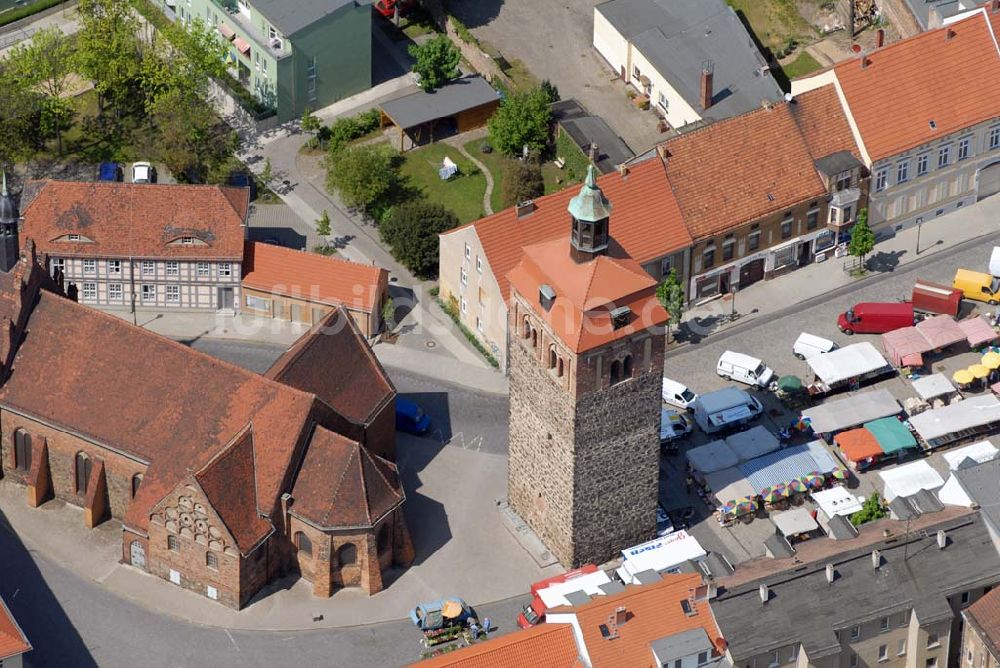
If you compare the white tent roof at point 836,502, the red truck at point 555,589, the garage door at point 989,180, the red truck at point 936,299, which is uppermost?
the garage door at point 989,180

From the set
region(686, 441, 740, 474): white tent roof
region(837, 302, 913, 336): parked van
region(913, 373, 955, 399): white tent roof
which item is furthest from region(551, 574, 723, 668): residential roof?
region(837, 302, 913, 336): parked van

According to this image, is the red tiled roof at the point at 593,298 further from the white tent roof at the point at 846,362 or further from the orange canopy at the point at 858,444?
the white tent roof at the point at 846,362

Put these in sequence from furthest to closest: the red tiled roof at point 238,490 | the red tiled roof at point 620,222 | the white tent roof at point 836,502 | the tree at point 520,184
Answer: the tree at point 520,184 < the red tiled roof at point 620,222 < the white tent roof at point 836,502 < the red tiled roof at point 238,490

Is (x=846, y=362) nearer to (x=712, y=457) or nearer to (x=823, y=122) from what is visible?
(x=712, y=457)

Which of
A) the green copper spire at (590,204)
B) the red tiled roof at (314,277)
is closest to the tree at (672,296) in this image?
the red tiled roof at (314,277)

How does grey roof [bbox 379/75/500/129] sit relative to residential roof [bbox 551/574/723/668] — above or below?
above

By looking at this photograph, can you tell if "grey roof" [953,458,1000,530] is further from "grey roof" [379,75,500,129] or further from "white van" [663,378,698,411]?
"grey roof" [379,75,500,129]

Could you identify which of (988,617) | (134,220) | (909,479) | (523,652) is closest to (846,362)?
(909,479)
